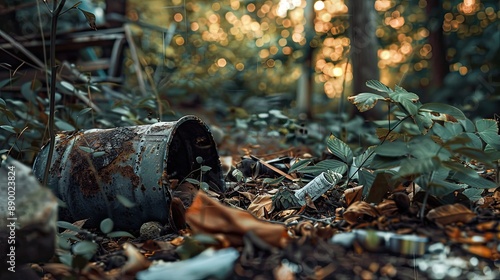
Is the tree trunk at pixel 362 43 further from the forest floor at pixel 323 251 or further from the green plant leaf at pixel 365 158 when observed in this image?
the forest floor at pixel 323 251

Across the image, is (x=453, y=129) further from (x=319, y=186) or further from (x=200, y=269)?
(x=200, y=269)

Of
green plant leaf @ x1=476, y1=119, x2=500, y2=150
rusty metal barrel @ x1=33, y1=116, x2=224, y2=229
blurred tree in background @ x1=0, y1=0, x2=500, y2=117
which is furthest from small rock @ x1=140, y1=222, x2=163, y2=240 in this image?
blurred tree in background @ x1=0, y1=0, x2=500, y2=117

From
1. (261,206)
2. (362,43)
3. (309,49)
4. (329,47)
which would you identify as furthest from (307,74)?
(261,206)

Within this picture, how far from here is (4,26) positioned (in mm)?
4961

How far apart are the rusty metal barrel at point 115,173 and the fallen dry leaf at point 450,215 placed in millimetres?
787

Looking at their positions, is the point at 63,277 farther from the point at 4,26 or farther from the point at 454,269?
the point at 4,26

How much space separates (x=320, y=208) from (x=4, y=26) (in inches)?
170

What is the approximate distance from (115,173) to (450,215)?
40.6 inches

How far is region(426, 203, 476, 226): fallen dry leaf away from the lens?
4.23ft

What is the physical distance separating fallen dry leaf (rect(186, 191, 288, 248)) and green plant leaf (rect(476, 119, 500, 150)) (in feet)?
2.77

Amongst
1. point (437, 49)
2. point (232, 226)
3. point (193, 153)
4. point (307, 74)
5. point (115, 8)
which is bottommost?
point (307, 74)

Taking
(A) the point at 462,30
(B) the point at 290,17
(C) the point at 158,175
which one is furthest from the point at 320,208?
(B) the point at 290,17

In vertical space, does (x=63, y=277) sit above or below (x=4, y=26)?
below

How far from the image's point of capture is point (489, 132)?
1.69m
